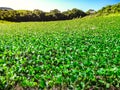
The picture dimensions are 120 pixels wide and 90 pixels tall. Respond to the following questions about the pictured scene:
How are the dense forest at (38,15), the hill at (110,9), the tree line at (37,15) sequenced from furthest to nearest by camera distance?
1. the tree line at (37,15)
2. the dense forest at (38,15)
3. the hill at (110,9)

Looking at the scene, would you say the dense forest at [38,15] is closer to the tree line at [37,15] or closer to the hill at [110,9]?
the tree line at [37,15]

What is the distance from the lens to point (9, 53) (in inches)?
636

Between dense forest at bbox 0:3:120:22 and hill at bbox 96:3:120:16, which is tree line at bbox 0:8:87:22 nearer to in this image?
dense forest at bbox 0:3:120:22

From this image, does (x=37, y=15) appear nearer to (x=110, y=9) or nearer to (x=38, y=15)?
(x=38, y=15)

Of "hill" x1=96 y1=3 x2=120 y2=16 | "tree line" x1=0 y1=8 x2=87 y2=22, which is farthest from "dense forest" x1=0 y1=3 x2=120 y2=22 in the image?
"hill" x1=96 y1=3 x2=120 y2=16

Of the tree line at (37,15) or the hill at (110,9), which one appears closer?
the hill at (110,9)

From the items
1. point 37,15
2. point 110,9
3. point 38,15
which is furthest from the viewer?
point 37,15

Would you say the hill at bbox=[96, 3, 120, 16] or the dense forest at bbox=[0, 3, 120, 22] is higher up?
the hill at bbox=[96, 3, 120, 16]

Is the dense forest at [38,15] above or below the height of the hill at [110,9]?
below

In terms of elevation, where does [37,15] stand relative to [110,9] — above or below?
below

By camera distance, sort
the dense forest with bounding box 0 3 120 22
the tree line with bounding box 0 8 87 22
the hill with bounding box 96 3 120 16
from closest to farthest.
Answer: the hill with bounding box 96 3 120 16, the dense forest with bounding box 0 3 120 22, the tree line with bounding box 0 8 87 22

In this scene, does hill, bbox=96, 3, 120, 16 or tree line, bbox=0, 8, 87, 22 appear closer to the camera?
hill, bbox=96, 3, 120, 16

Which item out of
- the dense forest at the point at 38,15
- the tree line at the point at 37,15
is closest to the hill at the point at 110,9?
the dense forest at the point at 38,15

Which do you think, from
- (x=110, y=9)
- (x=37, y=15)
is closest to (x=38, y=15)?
(x=37, y=15)
